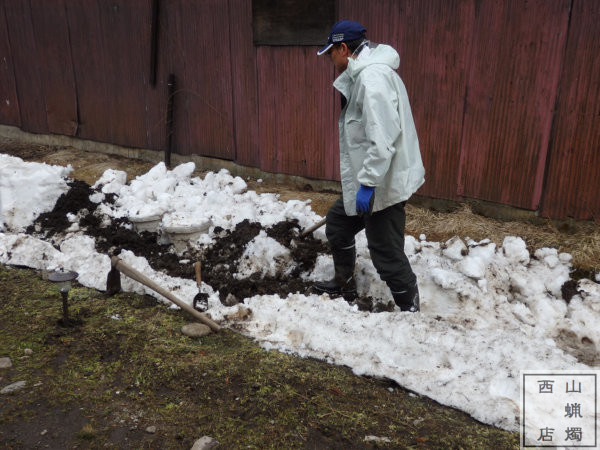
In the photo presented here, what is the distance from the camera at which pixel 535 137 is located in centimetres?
517

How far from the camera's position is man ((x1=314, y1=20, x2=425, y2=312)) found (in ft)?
11.8

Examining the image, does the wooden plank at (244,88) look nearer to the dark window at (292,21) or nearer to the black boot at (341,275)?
the dark window at (292,21)

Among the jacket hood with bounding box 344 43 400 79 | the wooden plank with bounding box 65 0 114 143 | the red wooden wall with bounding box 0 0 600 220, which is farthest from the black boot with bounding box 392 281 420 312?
the wooden plank with bounding box 65 0 114 143

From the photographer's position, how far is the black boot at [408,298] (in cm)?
414

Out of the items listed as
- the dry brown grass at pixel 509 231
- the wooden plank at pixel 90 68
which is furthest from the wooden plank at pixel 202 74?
the dry brown grass at pixel 509 231

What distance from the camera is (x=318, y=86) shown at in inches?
255

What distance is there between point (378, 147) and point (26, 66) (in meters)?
9.03

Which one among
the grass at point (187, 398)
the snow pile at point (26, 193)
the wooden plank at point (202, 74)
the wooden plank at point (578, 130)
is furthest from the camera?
the wooden plank at point (202, 74)

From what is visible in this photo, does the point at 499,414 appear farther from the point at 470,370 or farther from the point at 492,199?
the point at 492,199

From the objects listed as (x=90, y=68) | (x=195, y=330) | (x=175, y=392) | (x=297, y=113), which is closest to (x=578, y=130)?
(x=297, y=113)

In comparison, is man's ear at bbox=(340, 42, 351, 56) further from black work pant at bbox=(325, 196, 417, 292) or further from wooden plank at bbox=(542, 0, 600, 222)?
wooden plank at bbox=(542, 0, 600, 222)

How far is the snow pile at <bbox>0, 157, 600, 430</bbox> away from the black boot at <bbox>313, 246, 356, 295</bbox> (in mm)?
178

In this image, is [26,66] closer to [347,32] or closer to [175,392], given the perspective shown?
[347,32]

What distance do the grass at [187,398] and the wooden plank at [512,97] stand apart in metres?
2.94
